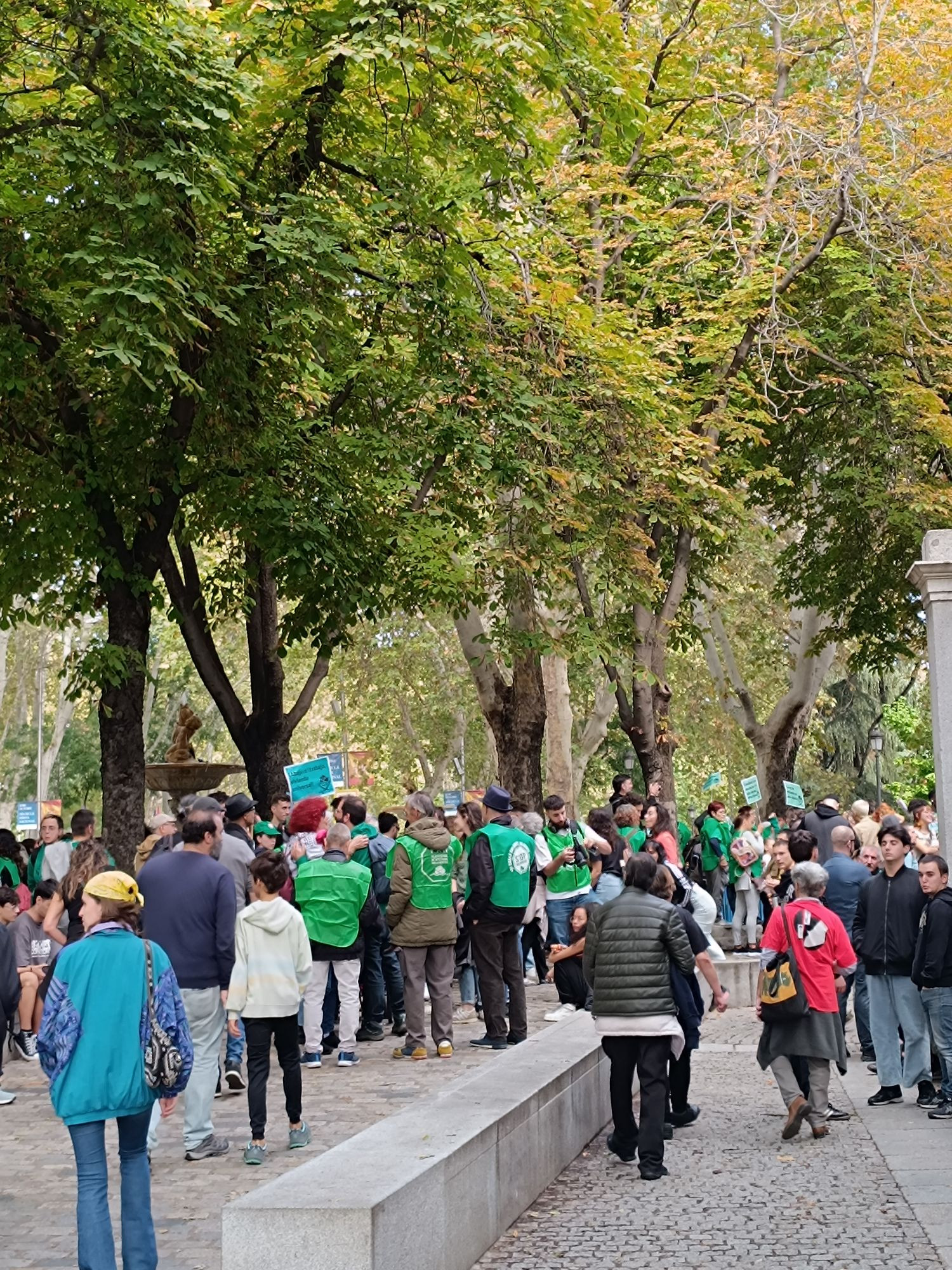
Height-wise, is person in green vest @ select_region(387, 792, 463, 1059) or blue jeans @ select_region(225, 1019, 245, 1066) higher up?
person in green vest @ select_region(387, 792, 463, 1059)

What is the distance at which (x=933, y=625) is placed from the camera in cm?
1269

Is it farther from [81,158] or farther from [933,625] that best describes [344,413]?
[933,625]

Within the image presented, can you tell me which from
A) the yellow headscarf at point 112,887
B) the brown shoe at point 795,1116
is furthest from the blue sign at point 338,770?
the yellow headscarf at point 112,887

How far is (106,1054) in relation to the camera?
617 centimetres

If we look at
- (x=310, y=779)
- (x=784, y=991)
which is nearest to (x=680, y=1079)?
(x=784, y=991)

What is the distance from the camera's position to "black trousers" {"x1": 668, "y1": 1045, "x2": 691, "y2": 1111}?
1041 centimetres

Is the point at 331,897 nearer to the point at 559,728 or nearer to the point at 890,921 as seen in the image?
the point at 890,921

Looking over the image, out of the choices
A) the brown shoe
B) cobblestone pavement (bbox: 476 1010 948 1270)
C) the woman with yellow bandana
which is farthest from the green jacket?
the woman with yellow bandana

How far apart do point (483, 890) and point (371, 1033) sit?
2587mm

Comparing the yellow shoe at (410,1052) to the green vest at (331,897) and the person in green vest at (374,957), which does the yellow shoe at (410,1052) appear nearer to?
the person in green vest at (374,957)

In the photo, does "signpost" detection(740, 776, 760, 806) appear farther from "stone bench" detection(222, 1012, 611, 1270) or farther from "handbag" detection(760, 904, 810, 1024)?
"stone bench" detection(222, 1012, 611, 1270)

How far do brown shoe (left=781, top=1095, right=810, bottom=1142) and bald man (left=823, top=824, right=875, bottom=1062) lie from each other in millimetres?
2903

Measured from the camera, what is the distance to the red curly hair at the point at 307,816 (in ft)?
44.3

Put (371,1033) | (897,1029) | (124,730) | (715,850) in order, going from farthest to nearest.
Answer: (715,850), (124,730), (371,1033), (897,1029)
